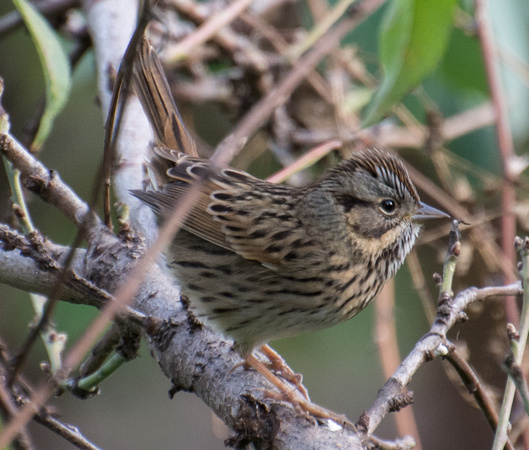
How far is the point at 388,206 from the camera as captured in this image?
283 cm

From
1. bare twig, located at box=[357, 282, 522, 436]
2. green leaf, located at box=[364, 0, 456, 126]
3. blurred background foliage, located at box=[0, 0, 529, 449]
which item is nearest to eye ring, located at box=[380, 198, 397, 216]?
green leaf, located at box=[364, 0, 456, 126]

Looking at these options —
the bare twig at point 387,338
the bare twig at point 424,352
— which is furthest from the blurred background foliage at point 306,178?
the bare twig at point 424,352

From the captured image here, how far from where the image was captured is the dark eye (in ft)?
9.23

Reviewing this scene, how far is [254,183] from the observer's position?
120 inches

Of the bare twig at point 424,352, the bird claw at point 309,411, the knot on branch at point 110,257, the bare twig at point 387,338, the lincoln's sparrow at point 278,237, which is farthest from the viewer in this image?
the bare twig at point 387,338

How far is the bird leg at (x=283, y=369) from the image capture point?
Answer: 2717 millimetres

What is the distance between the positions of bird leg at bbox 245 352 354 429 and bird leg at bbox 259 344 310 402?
0.28m

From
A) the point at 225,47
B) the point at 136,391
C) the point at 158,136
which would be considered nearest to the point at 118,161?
the point at 158,136

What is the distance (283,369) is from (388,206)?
0.74 m

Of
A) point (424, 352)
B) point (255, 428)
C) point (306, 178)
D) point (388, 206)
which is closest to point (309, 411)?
point (255, 428)

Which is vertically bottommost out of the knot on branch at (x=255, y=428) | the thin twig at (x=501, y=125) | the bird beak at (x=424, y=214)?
the knot on branch at (x=255, y=428)

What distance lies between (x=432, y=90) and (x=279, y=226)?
4.57 ft

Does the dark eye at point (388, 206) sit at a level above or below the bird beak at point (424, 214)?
below

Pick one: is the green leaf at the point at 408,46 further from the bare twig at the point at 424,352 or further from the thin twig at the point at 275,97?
the bare twig at the point at 424,352
